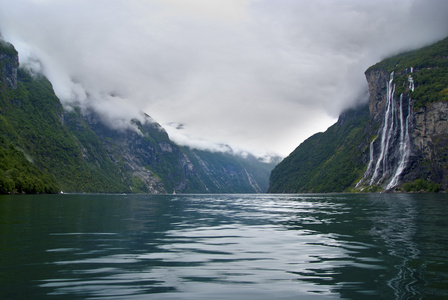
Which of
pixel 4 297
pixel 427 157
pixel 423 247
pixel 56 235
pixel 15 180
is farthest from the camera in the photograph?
pixel 427 157

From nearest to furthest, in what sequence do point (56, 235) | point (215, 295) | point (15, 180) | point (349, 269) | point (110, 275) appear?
point (215, 295) < point (110, 275) < point (349, 269) < point (56, 235) < point (15, 180)

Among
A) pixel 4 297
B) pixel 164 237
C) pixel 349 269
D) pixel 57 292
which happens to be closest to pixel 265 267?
pixel 349 269

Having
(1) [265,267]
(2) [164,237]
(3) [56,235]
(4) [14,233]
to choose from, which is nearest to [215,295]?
(1) [265,267]

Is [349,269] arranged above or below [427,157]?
below

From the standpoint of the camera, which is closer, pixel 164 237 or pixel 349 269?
pixel 349 269

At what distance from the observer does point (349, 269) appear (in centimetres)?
1390

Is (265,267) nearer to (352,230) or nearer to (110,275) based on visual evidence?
(110,275)

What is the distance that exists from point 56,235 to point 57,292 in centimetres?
1421

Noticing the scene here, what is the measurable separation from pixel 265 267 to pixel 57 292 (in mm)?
7992

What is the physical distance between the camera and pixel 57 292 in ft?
34.9

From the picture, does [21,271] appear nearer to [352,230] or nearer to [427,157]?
[352,230]

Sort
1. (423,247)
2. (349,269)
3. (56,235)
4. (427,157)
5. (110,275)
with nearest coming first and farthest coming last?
(110,275), (349,269), (423,247), (56,235), (427,157)

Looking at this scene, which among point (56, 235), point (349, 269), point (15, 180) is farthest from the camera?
point (15, 180)

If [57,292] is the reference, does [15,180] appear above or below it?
above
